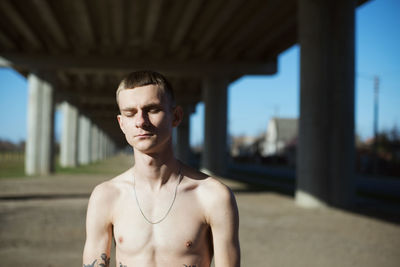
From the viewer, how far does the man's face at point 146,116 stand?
81.7 inches

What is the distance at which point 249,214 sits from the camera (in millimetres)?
10891

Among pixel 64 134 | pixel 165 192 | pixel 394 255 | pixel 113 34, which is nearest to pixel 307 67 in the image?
pixel 394 255

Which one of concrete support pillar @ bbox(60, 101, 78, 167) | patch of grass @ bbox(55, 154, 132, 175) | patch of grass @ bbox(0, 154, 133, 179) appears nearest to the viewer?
patch of grass @ bbox(0, 154, 133, 179)

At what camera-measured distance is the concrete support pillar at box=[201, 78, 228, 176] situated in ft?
86.6

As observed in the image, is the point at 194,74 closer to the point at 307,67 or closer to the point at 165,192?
the point at 307,67

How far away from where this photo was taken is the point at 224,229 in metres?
2.13

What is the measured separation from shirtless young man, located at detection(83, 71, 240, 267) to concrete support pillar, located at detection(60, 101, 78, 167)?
36.1 meters

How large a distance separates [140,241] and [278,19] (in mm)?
18778

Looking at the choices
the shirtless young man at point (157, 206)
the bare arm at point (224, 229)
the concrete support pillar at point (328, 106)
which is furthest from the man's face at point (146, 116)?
the concrete support pillar at point (328, 106)

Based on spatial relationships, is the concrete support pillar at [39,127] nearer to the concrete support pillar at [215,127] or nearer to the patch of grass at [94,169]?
the patch of grass at [94,169]

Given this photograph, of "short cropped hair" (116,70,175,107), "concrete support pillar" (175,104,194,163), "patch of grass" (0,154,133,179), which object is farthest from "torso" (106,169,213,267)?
"concrete support pillar" (175,104,194,163)

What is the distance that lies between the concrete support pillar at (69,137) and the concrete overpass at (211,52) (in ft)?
19.2

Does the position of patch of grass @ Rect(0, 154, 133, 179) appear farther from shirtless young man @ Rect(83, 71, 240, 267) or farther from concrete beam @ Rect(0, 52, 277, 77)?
shirtless young man @ Rect(83, 71, 240, 267)

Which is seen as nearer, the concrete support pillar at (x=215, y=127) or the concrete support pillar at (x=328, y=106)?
the concrete support pillar at (x=328, y=106)
